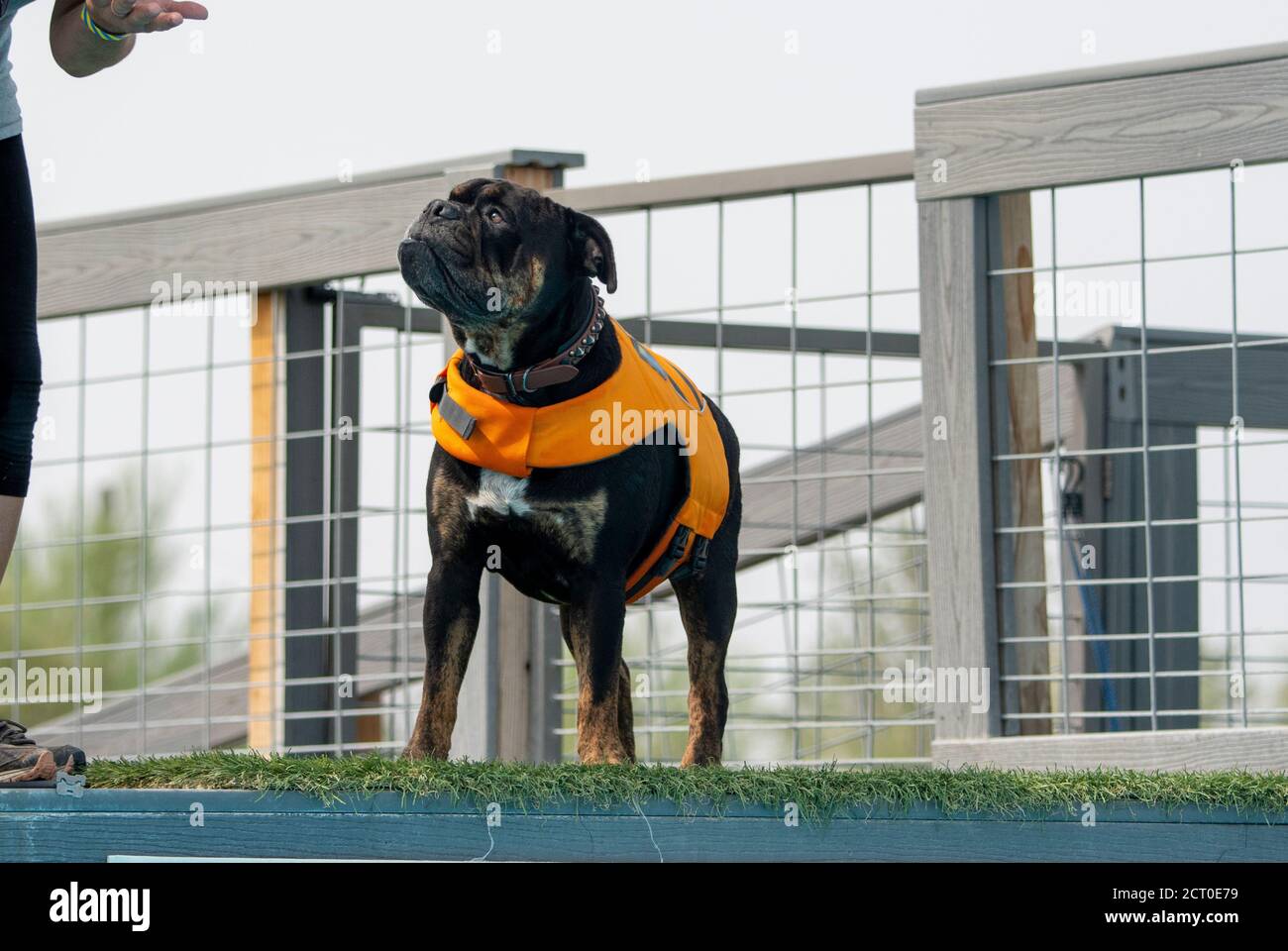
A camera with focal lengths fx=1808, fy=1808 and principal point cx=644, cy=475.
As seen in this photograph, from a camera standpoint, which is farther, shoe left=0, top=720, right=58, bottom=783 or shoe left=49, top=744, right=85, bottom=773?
shoe left=49, top=744, right=85, bottom=773

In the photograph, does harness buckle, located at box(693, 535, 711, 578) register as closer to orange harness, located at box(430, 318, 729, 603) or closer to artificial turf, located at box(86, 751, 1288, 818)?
orange harness, located at box(430, 318, 729, 603)

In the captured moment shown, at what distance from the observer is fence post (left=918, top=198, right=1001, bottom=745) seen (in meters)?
5.05

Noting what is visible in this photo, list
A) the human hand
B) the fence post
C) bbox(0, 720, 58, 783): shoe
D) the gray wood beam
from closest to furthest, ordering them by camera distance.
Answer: bbox(0, 720, 58, 783): shoe, the human hand, the gray wood beam, the fence post

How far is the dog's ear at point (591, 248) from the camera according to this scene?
3.74 meters

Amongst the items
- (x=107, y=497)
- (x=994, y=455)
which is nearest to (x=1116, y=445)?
(x=994, y=455)

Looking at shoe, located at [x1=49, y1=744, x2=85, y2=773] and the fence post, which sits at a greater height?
the fence post

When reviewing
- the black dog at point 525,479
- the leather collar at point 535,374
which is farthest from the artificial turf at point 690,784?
the leather collar at point 535,374

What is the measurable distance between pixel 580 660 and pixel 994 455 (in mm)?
1868

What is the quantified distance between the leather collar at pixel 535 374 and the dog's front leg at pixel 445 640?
36cm

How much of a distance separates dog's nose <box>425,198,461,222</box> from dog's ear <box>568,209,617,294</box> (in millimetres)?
266

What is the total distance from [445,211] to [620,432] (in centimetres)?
57

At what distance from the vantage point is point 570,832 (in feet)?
9.60

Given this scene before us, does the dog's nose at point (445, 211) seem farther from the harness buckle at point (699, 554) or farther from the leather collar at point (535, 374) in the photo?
the harness buckle at point (699, 554)

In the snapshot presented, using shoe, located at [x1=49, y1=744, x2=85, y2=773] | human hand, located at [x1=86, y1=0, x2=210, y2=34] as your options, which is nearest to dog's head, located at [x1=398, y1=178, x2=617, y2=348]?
human hand, located at [x1=86, y1=0, x2=210, y2=34]
